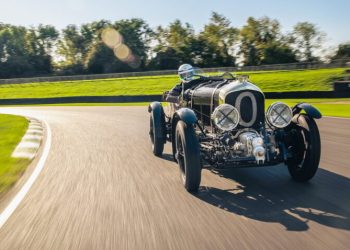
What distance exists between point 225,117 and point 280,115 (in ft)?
2.82

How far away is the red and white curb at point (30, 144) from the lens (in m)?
10.4

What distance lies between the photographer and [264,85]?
42.4 meters

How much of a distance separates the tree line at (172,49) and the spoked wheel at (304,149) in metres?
72.2

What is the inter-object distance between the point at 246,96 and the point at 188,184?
160 cm

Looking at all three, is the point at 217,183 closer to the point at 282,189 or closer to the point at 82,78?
the point at 282,189

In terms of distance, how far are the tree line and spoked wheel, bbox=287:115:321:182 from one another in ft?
237

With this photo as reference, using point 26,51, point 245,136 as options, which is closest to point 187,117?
point 245,136

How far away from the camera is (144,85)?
164ft

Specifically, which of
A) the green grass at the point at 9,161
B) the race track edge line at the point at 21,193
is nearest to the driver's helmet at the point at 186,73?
the race track edge line at the point at 21,193

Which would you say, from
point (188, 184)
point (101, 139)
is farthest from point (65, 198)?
point (101, 139)

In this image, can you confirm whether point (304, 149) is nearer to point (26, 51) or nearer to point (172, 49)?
point (172, 49)

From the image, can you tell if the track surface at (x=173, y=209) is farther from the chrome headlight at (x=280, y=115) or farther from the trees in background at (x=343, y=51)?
the trees in background at (x=343, y=51)

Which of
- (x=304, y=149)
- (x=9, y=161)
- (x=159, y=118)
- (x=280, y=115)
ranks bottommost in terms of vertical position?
(x=9, y=161)

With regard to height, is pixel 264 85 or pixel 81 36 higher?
pixel 81 36
